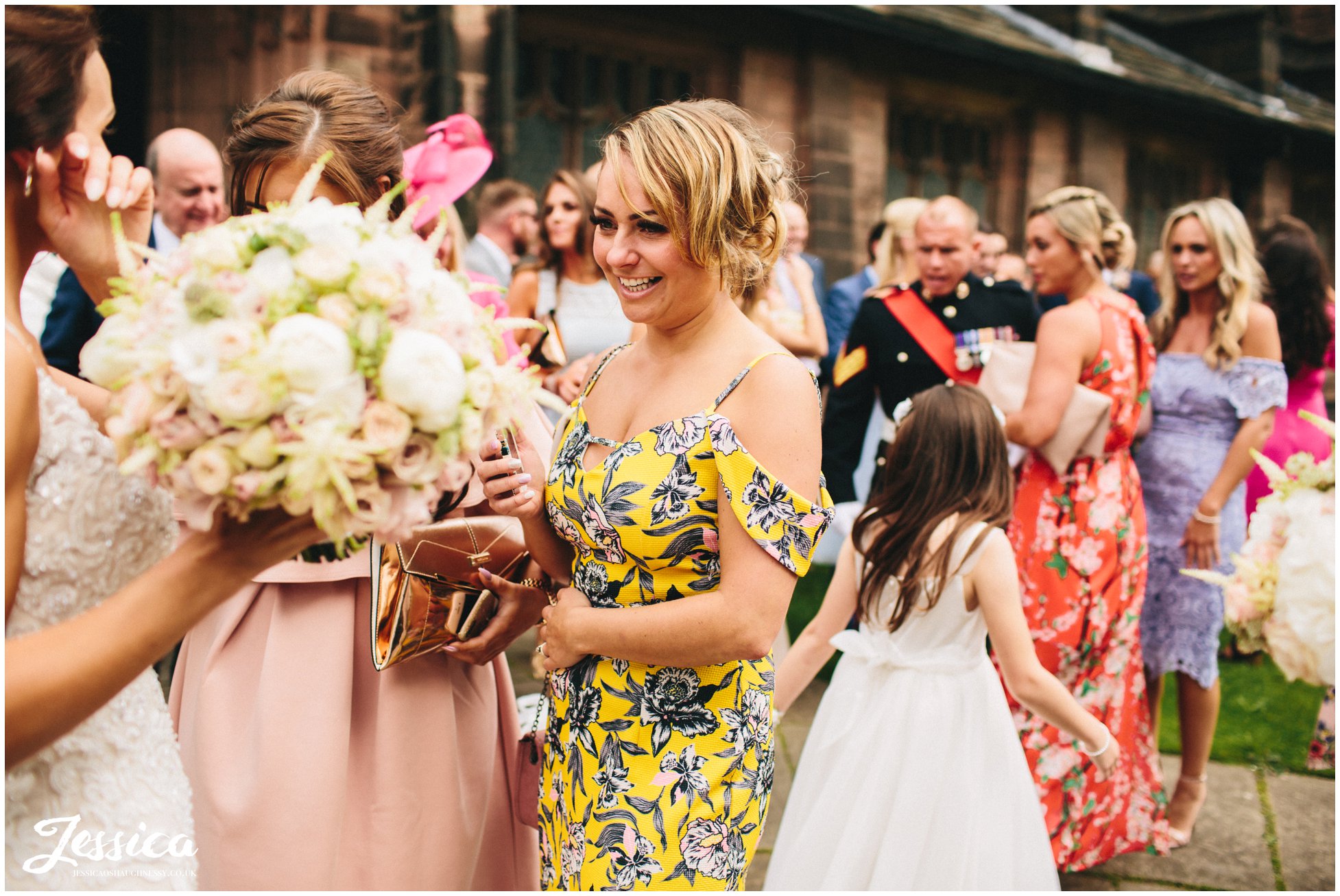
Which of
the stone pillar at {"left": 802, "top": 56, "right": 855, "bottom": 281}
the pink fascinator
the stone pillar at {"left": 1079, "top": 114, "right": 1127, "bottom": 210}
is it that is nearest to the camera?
the pink fascinator

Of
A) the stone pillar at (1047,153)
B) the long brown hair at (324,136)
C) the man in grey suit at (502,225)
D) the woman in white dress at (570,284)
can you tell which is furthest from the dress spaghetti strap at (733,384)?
the stone pillar at (1047,153)

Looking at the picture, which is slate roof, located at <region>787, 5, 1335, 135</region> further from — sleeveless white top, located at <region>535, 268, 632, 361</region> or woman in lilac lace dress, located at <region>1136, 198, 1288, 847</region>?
woman in lilac lace dress, located at <region>1136, 198, 1288, 847</region>

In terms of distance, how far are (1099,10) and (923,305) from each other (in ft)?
43.3

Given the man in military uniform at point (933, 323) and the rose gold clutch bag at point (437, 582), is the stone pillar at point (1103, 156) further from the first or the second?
the rose gold clutch bag at point (437, 582)

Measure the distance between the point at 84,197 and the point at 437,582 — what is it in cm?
92

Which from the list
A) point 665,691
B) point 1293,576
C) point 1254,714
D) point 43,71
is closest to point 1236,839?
A: point 1254,714

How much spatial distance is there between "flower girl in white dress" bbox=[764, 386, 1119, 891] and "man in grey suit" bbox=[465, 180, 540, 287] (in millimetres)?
3777

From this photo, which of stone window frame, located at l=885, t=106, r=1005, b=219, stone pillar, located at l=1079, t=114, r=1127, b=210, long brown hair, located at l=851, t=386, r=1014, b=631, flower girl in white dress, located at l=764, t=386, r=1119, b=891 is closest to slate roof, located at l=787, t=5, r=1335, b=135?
stone pillar, located at l=1079, t=114, r=1127, b=210

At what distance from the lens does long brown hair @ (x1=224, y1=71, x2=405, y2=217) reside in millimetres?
2240

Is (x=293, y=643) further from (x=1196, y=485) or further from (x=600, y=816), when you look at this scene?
(x=1196, y=485)

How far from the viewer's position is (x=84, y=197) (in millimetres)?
1667

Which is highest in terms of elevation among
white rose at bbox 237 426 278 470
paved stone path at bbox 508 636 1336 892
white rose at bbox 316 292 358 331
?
white rose at bbox 316 292 358 331

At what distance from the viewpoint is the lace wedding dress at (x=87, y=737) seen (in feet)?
4.88

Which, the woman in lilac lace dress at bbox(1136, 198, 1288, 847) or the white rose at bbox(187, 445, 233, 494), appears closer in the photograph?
the white rose at bbox(187, 445, 233, 494)
